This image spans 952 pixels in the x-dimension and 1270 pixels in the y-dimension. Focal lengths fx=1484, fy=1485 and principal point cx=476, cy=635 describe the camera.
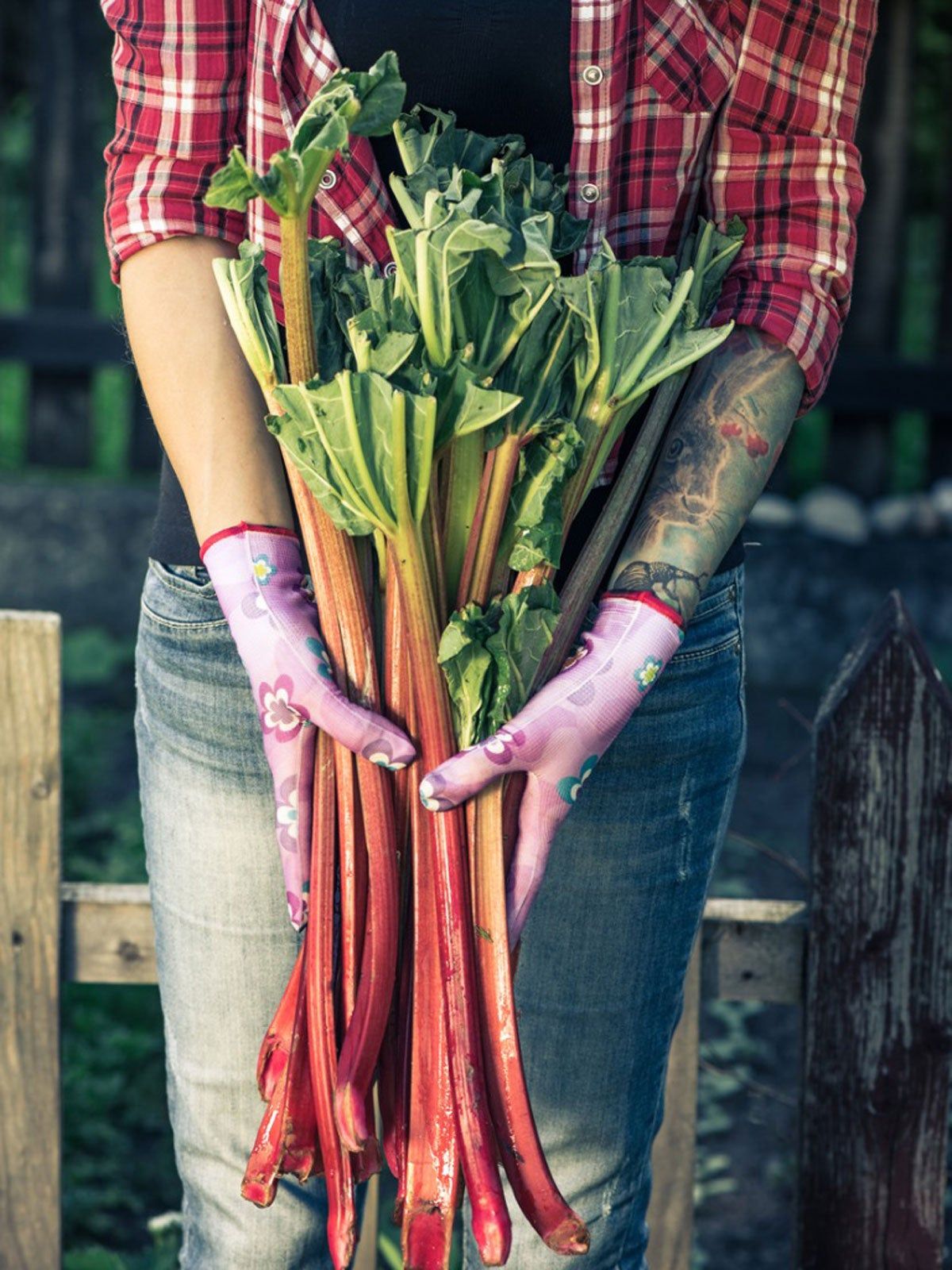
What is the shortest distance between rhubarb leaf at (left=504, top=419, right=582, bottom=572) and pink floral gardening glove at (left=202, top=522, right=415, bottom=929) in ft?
0.68

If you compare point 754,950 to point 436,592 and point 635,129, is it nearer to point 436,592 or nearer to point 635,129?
point 436,592

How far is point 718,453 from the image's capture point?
1542 mm

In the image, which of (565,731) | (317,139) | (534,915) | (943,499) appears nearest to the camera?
(317,139)

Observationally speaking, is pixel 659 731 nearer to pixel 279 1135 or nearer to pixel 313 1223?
pixel 279 1135

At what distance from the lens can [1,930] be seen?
84.9 inches

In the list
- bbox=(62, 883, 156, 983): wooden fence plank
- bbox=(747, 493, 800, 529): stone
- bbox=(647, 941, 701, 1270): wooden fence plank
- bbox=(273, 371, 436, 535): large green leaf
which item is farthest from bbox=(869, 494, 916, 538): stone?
bbox=(273, 371, 436, 535): large green leaf

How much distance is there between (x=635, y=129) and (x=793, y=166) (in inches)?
6.6

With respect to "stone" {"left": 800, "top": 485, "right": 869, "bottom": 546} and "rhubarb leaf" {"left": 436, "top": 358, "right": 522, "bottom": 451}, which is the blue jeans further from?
"stone" {"left": 800, "top": 485, "right": 869, "bottom": 546}

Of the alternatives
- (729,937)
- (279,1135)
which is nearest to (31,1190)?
(279,1135)

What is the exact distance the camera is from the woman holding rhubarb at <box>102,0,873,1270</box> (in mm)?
1440

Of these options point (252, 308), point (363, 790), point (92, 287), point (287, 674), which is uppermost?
point (92, 287)

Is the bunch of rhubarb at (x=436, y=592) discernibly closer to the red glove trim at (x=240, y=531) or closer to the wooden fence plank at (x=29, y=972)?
the red glove trim at (x=240, y=531)

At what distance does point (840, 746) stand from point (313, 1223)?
37.3 inches

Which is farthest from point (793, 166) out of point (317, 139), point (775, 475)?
point (775, 475)
